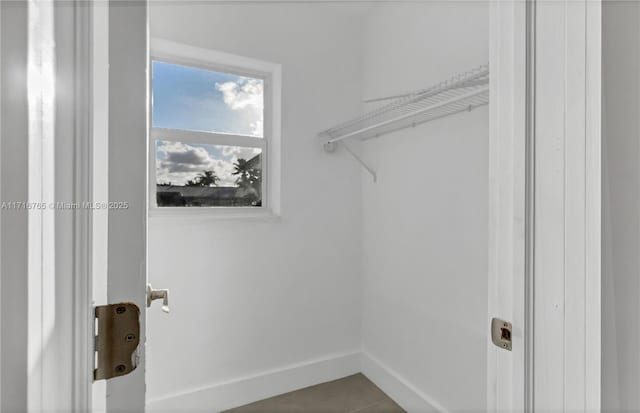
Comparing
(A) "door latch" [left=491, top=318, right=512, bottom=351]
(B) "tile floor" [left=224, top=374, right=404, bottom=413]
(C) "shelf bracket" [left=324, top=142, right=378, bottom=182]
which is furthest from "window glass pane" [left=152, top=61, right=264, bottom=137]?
(A) "door latch" [left=491, top=318, right=512, bottom=351]

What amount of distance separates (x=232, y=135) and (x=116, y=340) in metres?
1.69

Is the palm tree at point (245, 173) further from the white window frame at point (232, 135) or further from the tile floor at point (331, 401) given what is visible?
the tile floor at point (331, 401)

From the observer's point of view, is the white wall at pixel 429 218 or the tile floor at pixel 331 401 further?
the tile floor at pixel 331 401

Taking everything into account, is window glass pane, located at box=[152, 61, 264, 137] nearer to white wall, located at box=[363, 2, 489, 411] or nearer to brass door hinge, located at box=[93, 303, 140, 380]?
white wall, located at box=[363, 2, 489, 411]

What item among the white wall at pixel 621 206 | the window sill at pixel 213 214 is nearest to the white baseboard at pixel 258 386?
the window sill at pixel 213 214

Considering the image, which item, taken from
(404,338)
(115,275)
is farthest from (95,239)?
(404,338)

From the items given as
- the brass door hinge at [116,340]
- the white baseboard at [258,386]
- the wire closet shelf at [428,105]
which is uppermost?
the wire closet shelf at [428,105]

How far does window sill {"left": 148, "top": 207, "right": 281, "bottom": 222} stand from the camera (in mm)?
1698

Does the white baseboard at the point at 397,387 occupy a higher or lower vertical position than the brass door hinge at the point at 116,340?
lower

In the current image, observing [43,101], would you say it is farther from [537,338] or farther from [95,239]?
[537,338]

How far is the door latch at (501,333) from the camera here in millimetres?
607

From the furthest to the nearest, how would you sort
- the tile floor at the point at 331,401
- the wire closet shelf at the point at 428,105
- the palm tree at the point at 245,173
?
the palm tree at the point at 245,173, the tile floor at the point at 331,401, the wire closet shelf at the point at 428,105

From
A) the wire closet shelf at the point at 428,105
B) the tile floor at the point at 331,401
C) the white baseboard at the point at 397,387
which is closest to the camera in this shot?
the wire closet shelf at the point at 428,105

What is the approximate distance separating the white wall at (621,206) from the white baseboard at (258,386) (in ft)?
5.57
